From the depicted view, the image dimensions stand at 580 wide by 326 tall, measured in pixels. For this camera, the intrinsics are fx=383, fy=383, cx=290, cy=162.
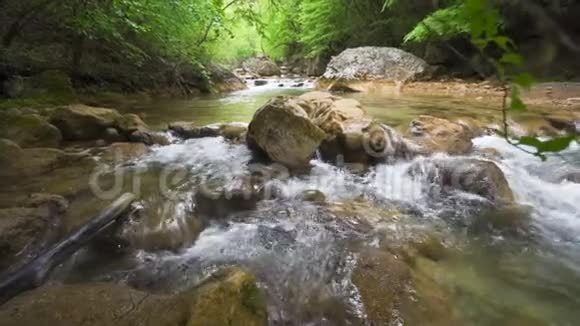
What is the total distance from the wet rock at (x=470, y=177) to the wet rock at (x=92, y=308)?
315cm

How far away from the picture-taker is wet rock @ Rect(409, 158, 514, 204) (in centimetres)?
385

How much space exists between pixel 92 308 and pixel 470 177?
3.56 m

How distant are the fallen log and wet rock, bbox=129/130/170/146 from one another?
90.1 inches

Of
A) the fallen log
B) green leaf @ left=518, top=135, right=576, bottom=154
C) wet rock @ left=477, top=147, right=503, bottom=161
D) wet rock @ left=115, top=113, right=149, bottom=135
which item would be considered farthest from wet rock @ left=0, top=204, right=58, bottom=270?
wet rock @ left=477, top=147, right=503, bottom=161

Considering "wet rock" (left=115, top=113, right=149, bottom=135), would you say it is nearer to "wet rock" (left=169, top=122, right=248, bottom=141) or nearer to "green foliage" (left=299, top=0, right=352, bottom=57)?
"wet rock" (left=169, top=122, right=248, bottom=141)

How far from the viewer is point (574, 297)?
2551 millimetres

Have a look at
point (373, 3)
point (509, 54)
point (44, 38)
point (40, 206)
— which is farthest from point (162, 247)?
point (373, 3)

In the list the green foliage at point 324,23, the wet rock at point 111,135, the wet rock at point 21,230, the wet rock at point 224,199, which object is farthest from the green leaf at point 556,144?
the green foliage at point 324,23

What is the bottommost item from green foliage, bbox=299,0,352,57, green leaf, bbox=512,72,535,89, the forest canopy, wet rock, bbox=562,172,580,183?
wet rock, bbox=562,172,580,183

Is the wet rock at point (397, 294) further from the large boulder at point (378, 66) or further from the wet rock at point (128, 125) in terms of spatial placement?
the large boulder at point (378, 66)

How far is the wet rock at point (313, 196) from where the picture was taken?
3.71 meters

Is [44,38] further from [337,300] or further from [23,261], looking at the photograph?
[337,300]

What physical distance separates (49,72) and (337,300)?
300 inches

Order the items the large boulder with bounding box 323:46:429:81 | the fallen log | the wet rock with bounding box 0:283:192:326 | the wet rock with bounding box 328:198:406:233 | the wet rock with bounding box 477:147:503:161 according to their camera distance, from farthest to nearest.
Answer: the large boulder with bounding box 323:46:429:81 < the wet rock with bounding box 477:147:503:161 < the wet rock with bounding box 328:198:406:233 < the fallen log < the wet rock with bounding box 0:283:192:326
